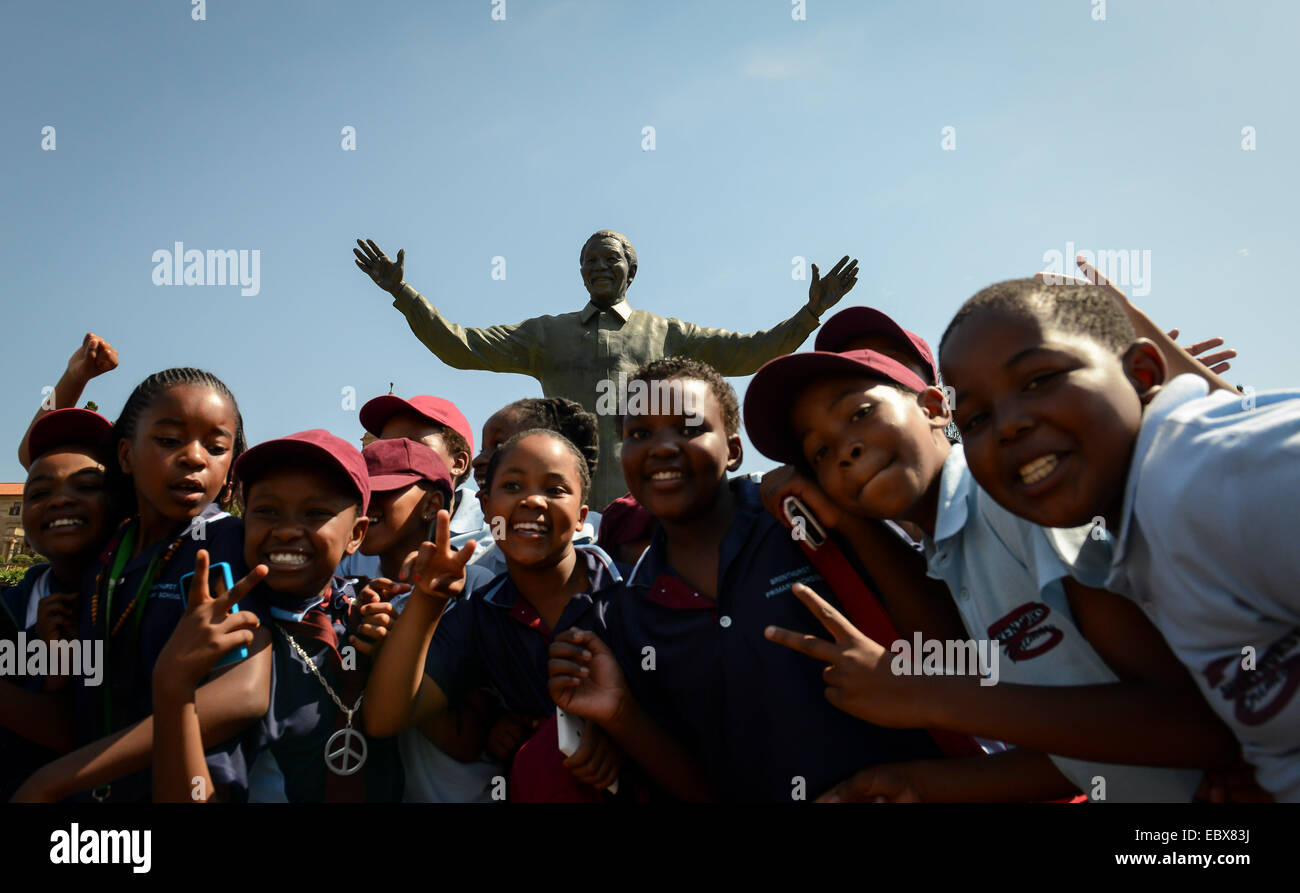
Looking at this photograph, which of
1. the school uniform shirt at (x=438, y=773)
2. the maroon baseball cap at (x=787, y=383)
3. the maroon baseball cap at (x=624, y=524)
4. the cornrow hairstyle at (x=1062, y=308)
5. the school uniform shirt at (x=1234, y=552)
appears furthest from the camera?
the maroon baseball cap at (x=624, y=524)

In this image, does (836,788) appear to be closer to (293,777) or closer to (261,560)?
(293,777)

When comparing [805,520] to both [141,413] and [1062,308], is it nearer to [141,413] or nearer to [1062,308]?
[1062,308]

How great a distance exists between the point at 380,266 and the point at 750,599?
481 cm

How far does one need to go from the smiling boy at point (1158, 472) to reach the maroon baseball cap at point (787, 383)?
35cm

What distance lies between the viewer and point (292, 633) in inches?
105

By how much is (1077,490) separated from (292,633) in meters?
2.31

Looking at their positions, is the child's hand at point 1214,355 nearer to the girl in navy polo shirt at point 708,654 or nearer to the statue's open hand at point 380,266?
the girl in navy polo shirt at point 708,654

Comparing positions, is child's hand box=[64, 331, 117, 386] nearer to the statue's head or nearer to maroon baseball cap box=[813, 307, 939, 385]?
maroon baseball cap box=[813, 307, 939, 385]

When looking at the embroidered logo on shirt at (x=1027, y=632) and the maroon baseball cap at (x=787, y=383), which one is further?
the maroon baseball cap at (x=787, y=383)

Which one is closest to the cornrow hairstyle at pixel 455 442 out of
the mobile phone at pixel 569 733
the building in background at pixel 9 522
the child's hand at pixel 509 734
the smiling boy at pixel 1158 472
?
the child's hand at pixel 509 734

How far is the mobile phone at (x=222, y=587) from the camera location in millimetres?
2408

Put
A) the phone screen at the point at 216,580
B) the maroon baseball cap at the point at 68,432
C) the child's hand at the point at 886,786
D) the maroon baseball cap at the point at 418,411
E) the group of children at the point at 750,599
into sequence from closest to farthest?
the group of children at the point at 750,599, the child's hand at the point at 886,786, the phone screen at the point at 216,580, the maroon baseball cap at the point at 68,432, the maroon baseball cap at the point at 418,411

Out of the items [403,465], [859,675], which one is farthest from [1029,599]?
[403,465]
